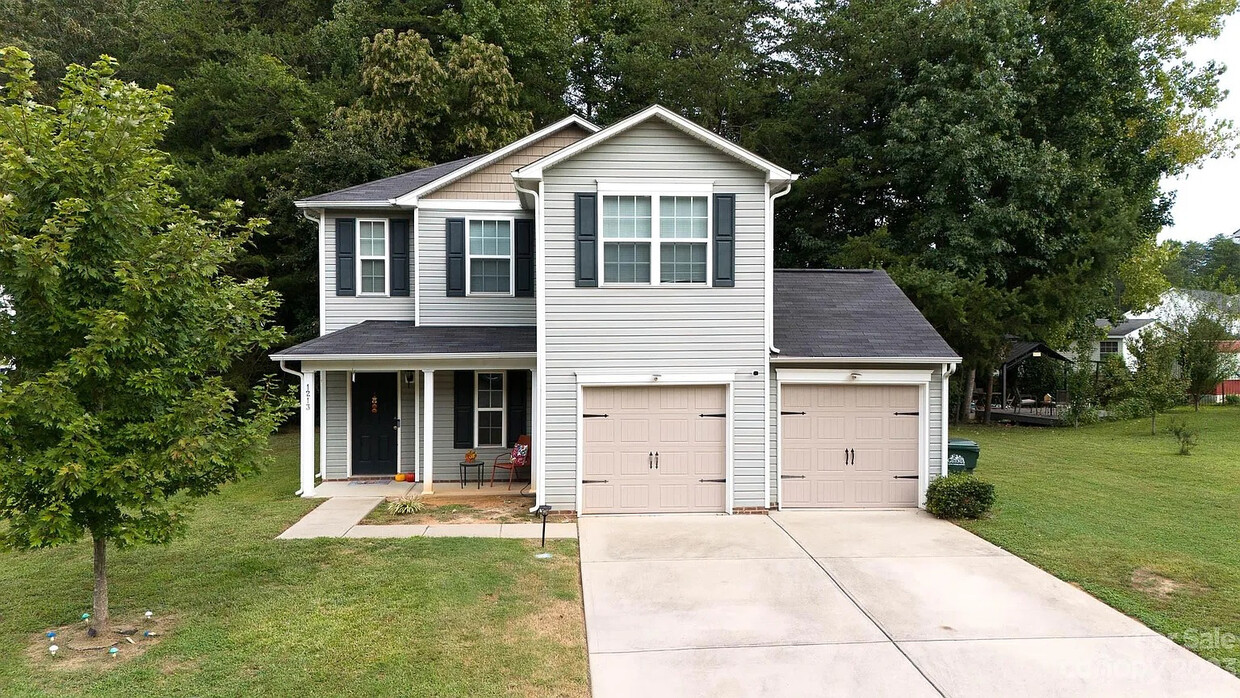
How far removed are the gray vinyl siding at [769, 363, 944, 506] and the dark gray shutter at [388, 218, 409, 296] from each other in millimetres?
7365

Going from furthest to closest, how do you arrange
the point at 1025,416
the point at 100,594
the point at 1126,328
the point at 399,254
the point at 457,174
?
the point at 1126,328 → the point at 1025,416 → the point at 399,254 → the point at 457,174 → the point at 100,594

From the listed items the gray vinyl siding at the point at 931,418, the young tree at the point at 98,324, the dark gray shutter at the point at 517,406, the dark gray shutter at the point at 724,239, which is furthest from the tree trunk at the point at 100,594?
the gray vinyl siding at the point at 931,418

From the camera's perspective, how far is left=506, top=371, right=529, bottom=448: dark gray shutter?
13172 millimetres

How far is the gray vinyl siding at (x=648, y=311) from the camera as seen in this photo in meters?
10.2

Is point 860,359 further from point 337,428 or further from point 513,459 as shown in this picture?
point 337,428

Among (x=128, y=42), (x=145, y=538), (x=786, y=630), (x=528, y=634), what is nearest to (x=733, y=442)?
(x=786, y=630)

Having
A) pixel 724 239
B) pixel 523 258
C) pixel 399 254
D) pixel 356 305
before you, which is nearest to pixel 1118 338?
pixel 724 239

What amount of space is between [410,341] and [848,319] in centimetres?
754

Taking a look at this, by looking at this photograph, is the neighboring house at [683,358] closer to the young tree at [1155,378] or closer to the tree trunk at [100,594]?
the tree trunk at [100,594]

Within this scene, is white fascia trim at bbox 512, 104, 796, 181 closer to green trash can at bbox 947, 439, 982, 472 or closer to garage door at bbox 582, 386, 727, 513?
garage door at bbox 582, 386, 727, 513

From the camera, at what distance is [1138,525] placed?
31.5ft

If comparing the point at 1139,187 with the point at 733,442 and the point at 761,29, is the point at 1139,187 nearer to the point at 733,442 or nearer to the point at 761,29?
the point at 761,29

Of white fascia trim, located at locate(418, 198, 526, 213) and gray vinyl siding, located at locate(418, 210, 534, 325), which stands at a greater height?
white fascia trim, located at locate(418, 198, 526, 213)

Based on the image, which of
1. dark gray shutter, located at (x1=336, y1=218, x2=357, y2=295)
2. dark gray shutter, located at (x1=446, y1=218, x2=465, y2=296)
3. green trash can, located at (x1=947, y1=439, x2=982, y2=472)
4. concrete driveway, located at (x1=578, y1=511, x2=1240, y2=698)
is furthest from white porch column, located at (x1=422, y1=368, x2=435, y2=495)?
green trash can, located at (x1=947, y1=439, x2=982, y2=472)
